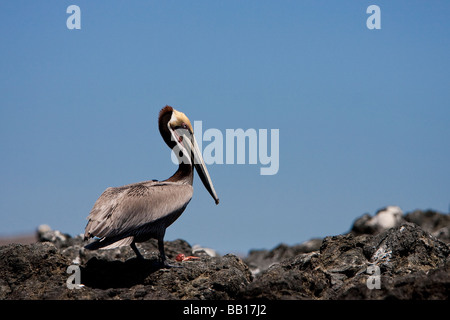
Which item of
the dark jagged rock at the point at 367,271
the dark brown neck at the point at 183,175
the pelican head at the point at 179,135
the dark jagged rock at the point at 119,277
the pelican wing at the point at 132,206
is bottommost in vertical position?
the dark jagged rock at the point at 119,277

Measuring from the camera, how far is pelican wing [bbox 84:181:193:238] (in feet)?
32.4

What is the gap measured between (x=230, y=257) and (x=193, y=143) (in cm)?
220

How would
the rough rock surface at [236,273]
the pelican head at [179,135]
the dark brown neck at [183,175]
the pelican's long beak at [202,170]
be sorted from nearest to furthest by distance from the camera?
the rough rock surface at [236,273] → the dark brown neck at [183,175] → the pelican head at [179,135] → the pelican's long beak at [202,170]

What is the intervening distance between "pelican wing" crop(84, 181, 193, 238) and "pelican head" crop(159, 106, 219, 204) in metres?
0.85

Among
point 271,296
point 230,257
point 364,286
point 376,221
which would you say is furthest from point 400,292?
point 376,221

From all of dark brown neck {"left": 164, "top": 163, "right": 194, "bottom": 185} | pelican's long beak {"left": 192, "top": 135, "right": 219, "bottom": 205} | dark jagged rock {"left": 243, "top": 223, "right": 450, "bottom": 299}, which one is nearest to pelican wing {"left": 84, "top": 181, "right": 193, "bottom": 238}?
dark brown neck {"left": 164, "top": 163, "right": 194, "bottom": 185}

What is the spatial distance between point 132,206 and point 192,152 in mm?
1994

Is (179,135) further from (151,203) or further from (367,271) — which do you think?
(367,271)

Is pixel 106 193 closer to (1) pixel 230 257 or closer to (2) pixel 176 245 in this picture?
(1) pixel 230 257

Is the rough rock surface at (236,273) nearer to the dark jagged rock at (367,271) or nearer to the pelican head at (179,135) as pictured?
the dark jagged rock at (367,271)

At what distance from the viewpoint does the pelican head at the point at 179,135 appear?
11.5 m

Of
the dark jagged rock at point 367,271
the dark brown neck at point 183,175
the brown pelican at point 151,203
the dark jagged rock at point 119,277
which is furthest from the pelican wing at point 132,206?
the dark jagged rock at point 367,271

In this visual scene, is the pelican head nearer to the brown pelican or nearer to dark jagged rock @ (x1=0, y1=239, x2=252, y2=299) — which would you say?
the brown pelican

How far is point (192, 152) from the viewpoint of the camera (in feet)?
38.5
